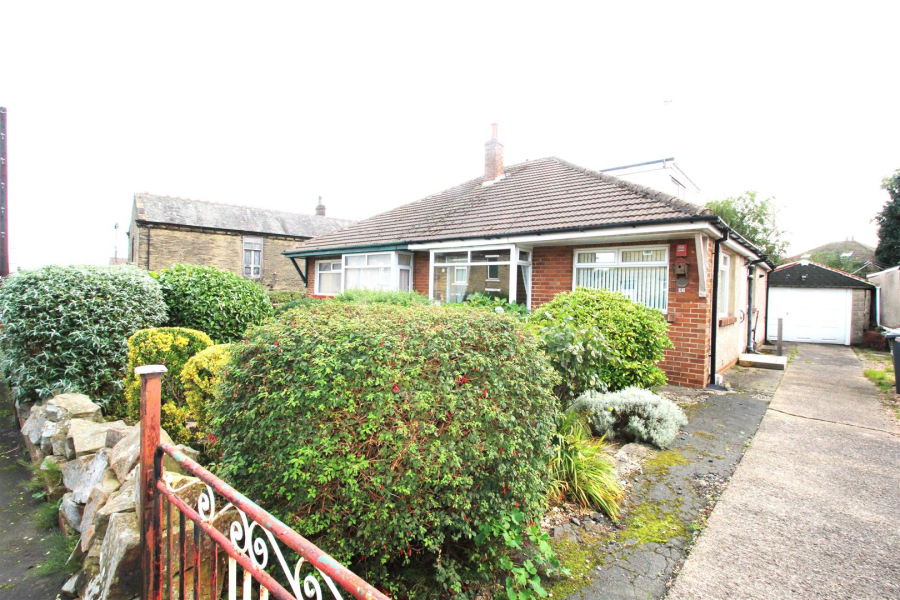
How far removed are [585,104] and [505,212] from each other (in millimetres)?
3604

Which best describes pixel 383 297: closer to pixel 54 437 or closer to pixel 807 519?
pixel 54 437

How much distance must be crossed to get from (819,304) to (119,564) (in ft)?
70.8

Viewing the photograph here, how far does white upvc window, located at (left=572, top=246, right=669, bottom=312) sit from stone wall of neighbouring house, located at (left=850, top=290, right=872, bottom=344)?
1388 cm

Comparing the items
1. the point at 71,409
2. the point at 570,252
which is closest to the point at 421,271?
the point at 570,252

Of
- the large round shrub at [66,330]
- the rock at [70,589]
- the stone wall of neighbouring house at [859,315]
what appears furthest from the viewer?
the stone wall of neighbouring house at [859,315]

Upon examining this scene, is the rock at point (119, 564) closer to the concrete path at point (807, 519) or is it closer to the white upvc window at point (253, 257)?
the concrete path at point (807, 519)

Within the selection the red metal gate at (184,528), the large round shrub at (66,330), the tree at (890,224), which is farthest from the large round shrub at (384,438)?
the tree at (890,224)

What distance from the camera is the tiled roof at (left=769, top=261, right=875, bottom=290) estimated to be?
15844 millimetres

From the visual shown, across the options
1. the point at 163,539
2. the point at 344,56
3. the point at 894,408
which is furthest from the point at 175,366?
the point at 894,408

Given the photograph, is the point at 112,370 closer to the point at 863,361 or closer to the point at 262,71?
the point at 262,71

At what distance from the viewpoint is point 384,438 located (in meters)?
1.94

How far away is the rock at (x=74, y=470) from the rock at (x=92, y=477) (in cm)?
4

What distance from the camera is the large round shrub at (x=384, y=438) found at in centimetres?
194

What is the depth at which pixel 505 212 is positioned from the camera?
34.7 ft
